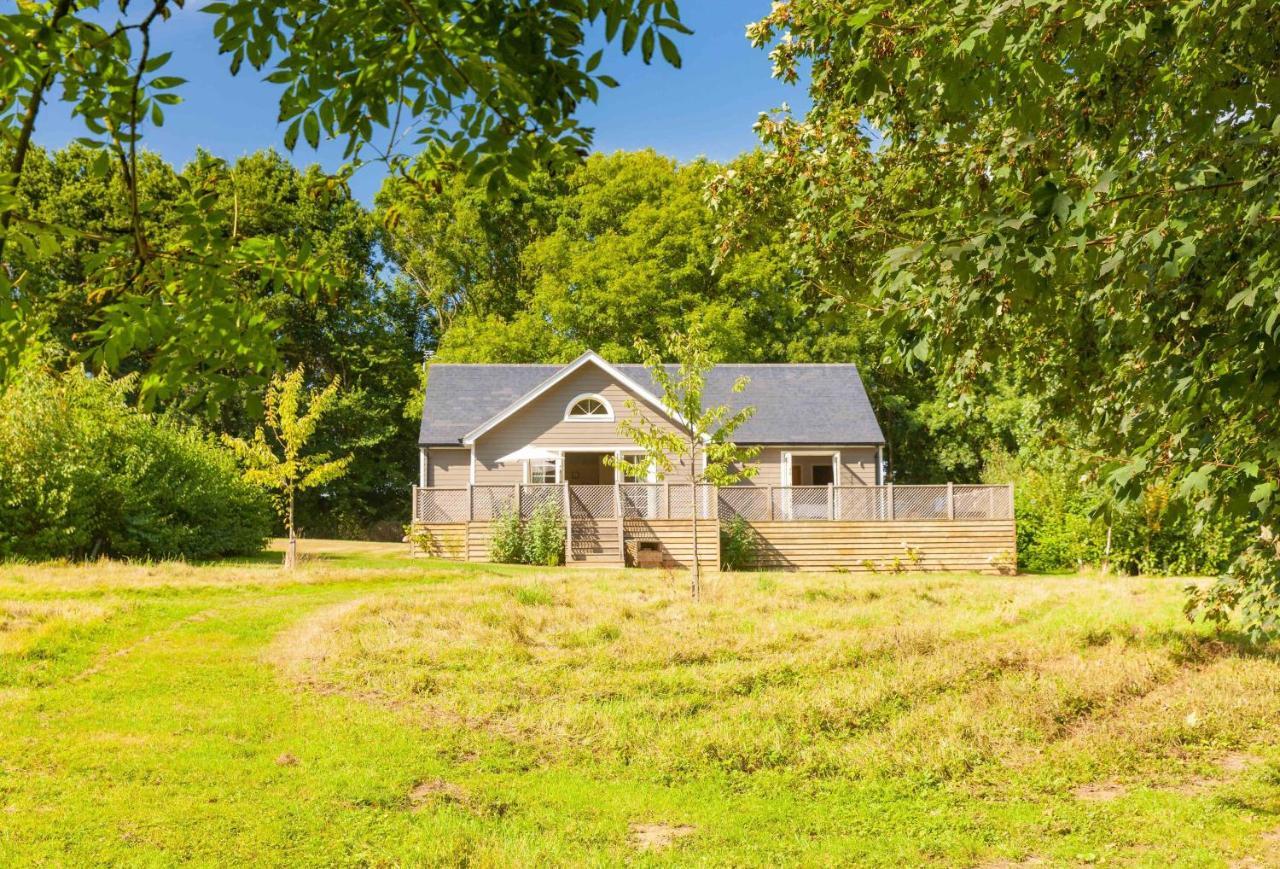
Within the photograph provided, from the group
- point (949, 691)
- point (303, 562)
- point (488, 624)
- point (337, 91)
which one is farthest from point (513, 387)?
point (337, 91)

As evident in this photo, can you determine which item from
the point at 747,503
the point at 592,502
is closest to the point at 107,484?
the point at 592,502

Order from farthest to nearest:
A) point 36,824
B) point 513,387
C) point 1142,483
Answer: point 513,387, point 36,824, point 1142,483

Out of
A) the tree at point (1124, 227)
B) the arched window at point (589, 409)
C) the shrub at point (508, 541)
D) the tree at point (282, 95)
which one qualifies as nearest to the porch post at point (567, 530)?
the shrub at point (508, 541)

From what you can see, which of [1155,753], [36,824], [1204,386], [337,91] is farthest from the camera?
[1155,753]

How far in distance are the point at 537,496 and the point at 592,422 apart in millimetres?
4068

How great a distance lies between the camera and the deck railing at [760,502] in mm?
24406

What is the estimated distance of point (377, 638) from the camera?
35.9 feet

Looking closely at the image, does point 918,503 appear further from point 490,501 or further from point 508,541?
point 490,501

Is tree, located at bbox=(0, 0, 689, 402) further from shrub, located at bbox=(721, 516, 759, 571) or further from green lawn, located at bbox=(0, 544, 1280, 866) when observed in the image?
shrub, located at bbox=(721, 516, 759, 571)

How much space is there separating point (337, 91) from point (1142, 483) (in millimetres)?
4433

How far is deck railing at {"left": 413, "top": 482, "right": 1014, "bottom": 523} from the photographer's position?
961 inches

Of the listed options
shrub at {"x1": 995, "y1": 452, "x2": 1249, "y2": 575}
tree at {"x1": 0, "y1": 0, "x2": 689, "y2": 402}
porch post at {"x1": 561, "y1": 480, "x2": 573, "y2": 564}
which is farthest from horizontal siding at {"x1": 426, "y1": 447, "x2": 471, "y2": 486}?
tree at {"x1": 0, "y1": 0, "x2": 689, "y2": 402}

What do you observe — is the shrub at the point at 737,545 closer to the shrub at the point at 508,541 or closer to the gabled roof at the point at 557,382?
the gabled roof at the point at 557,382

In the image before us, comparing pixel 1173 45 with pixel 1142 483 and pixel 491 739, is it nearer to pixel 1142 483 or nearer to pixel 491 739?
pixel 1142 483
